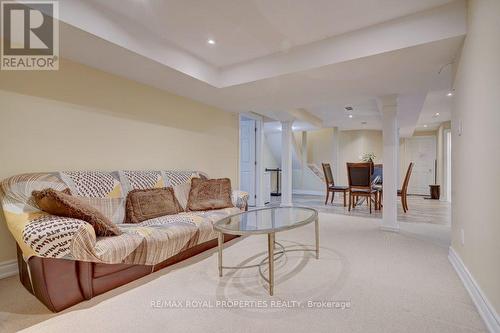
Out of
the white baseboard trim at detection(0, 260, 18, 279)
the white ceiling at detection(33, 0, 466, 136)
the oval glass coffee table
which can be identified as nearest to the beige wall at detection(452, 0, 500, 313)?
the white ceiling at detection(33, 0, 466, 136)

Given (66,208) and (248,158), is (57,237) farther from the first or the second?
(248,158)

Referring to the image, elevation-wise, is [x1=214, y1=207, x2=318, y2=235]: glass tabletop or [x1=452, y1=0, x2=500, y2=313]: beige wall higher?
[x1=452, y1=0, x2=500, y2=313]: beige wall

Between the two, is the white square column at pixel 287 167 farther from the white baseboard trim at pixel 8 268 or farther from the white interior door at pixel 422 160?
the white interior door at pixel 422 160

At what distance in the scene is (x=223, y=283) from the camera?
6.64ft

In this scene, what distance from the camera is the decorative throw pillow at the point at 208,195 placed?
10.6 ft

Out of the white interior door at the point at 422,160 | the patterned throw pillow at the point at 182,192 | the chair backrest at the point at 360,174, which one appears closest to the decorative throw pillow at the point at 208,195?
the patterned throw pillow at the point at 182,192

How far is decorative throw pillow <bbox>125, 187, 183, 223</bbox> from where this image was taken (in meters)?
2.56

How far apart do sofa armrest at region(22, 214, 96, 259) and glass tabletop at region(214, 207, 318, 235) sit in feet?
3.03

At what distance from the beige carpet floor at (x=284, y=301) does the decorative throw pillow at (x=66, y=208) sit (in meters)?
0.54

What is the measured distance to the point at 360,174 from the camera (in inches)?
198

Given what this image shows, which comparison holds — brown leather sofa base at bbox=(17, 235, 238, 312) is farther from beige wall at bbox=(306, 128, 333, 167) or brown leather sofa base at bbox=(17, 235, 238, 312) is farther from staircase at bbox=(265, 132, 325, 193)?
beige wall at bbox=(306, 128, 333, 167)

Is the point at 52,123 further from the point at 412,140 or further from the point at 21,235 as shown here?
the point at 412,140

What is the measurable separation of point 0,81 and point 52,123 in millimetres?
487

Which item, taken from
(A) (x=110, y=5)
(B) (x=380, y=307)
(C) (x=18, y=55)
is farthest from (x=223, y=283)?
(C) (x=18, y=55)
